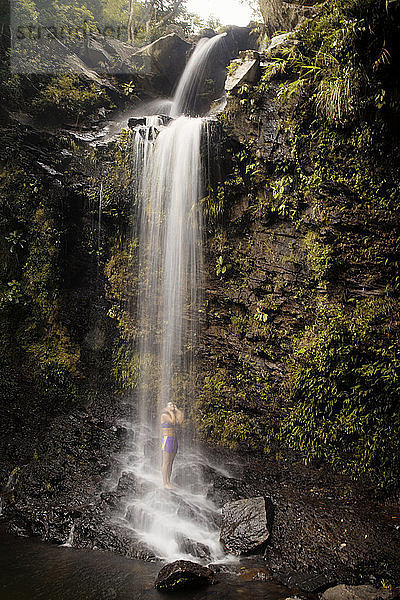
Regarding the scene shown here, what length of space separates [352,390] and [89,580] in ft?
15.0

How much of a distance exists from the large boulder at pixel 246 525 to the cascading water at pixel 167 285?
3.92 ft

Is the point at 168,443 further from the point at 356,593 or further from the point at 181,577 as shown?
the point at 356,593

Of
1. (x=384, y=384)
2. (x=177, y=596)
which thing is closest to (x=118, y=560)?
(x=177, y=596)

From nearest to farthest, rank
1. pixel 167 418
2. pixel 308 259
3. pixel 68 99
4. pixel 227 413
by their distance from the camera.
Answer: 1. pixel 308 259
2. pixel 167 418
3. pixel 227 413
4. pixel 68 99

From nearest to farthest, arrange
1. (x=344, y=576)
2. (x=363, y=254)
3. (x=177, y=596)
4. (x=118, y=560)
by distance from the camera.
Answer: (x=177, y=596)
(x=344, y=576)
(x=118, y=560)
(x=363, y=254)

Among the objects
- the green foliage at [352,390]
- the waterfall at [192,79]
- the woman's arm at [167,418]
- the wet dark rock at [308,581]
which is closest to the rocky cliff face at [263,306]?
the green foliage at [352,390]

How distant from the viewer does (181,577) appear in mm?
4297

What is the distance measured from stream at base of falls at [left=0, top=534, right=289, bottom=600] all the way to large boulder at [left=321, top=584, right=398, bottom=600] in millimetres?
506

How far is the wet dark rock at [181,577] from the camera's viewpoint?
167 inches

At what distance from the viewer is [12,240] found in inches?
340

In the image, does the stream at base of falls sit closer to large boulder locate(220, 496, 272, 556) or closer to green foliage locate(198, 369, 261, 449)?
large boulder locate(220, 496, 272, 556)

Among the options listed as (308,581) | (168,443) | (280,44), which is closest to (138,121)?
(280,44)

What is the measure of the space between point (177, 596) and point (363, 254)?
542cm

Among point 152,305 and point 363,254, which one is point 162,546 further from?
point 363,254
